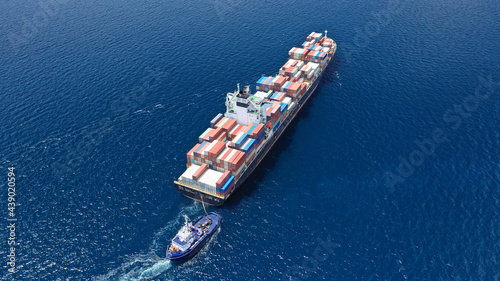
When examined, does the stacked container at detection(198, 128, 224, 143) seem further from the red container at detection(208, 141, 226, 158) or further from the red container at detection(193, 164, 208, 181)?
the red container at detection(193, 164, 208, 181)

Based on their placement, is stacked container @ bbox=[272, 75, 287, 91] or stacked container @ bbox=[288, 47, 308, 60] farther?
stacked container @ bbox=[288, 47, 308, 60]

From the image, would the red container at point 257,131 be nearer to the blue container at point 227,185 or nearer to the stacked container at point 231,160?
the stacked container at point 231,160

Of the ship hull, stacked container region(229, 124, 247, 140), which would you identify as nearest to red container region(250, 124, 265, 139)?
stacked container region(229, 124, 247, 140)

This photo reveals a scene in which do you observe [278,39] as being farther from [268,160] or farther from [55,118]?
[55,118]

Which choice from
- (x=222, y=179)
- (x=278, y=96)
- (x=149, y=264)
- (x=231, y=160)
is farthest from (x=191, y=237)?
(x=278, y=96)

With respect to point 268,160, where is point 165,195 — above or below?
above

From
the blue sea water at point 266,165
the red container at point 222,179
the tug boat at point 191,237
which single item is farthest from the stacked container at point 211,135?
the tug boat at point 191,237

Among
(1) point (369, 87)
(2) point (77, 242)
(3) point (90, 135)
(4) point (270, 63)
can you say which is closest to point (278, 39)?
(4) point (270, 63)
